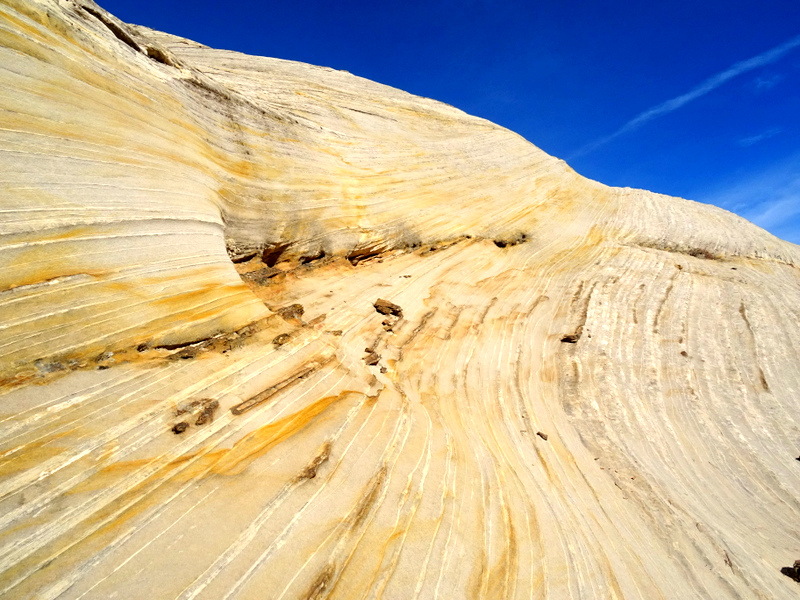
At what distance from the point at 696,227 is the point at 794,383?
8.02m

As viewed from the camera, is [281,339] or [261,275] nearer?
[281,339]

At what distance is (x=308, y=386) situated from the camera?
4918mm

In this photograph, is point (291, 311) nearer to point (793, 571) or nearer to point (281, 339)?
point (281, 339)

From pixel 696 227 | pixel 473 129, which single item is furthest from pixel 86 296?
pixel 696 227

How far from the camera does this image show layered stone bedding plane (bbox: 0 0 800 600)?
3.13 meters

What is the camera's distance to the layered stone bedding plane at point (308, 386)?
10.3ft

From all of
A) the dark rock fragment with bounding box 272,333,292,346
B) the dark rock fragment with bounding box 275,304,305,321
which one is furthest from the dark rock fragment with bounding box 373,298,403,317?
the dark rock fragment with bounding box 272,333,292,346

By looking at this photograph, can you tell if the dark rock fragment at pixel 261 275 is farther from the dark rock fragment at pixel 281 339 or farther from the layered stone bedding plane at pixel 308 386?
the dark rock fragment at pixel 281 339

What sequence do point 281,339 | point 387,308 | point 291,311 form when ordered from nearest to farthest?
point 281,339, point 291,311, point 387,308

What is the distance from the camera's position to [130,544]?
9.23ft

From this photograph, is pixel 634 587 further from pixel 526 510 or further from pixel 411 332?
pixel 411 332

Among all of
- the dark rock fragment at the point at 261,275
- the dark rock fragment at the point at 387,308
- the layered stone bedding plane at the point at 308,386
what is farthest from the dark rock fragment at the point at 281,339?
the dark rock fragment at the point at 387,308

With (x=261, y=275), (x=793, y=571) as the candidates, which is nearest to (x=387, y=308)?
(x=261, y=275)

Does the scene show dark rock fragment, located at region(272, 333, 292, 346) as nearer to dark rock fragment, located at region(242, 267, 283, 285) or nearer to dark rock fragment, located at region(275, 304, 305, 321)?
dark rock fragment, located at region(275, 304, 305, 321)
